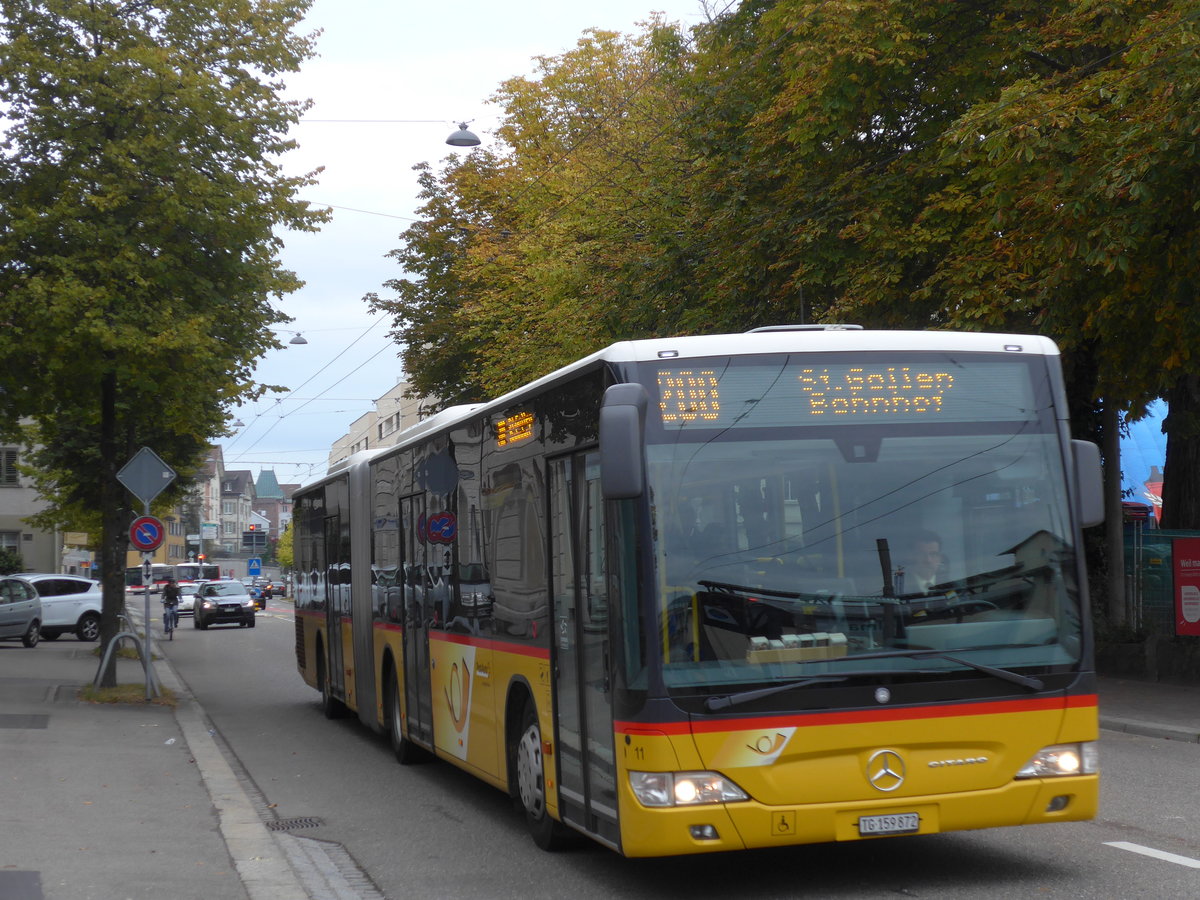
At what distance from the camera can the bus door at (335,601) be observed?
52.8 feet

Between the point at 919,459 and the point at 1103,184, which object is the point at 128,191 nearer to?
the point at 1103,184

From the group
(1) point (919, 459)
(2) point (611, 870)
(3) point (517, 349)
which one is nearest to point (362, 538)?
(2) point (611, 870)

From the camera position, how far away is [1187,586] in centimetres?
1762

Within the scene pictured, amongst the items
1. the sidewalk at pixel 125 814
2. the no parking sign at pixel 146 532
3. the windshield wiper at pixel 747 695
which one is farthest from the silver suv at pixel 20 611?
the windshield wiper at pixel 747 695

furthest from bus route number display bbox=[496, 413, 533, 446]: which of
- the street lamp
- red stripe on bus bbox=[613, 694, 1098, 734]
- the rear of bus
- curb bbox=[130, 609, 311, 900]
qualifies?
the street lamp

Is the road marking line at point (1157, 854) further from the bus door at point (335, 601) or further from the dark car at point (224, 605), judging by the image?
the dark car at point (224, 605)

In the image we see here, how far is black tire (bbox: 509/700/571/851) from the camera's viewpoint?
27.7 feet

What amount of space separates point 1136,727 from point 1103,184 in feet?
17.2

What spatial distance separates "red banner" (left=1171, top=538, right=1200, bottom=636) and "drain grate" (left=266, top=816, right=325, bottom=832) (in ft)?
37.5

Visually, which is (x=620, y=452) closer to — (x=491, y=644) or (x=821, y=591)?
(x=821, y=591)

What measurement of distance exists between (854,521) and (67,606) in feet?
110

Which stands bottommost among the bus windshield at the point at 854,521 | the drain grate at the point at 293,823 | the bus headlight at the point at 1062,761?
the drain grate at the point at 293,823

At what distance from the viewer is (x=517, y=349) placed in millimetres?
36344

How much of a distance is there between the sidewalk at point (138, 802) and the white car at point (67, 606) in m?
18.6
